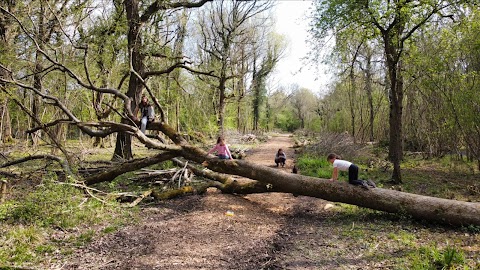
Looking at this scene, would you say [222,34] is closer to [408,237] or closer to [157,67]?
[157,67]

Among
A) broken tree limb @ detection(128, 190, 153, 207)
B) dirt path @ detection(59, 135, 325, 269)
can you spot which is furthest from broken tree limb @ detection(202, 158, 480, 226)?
broken tree limb @ detection(128, 190, 153, 207)

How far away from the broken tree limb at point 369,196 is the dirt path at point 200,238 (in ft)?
2.13

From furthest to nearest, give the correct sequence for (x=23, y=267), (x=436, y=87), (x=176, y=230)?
(x=436, y=87), (x=176, y=230), (x=23, y=267)

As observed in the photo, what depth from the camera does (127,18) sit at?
41.5 feet

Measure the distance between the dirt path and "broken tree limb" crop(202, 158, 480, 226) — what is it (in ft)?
2.13

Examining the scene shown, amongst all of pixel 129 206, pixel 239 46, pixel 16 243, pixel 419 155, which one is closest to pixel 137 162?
pixel 129 206

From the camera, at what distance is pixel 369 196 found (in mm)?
6688

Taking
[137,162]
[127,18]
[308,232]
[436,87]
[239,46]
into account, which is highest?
[239,46]

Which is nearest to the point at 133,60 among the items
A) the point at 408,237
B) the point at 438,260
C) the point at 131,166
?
the point at 131,166

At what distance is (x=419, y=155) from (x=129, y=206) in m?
14.6

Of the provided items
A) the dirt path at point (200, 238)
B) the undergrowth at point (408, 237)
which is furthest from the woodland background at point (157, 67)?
the undergrowth at point (408, 237)

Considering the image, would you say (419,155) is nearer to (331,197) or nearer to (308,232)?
(331,197)

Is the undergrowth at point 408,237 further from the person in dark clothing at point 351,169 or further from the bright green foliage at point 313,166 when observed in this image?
the bright green foliage at point 313,166

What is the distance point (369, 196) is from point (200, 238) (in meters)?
3.62
